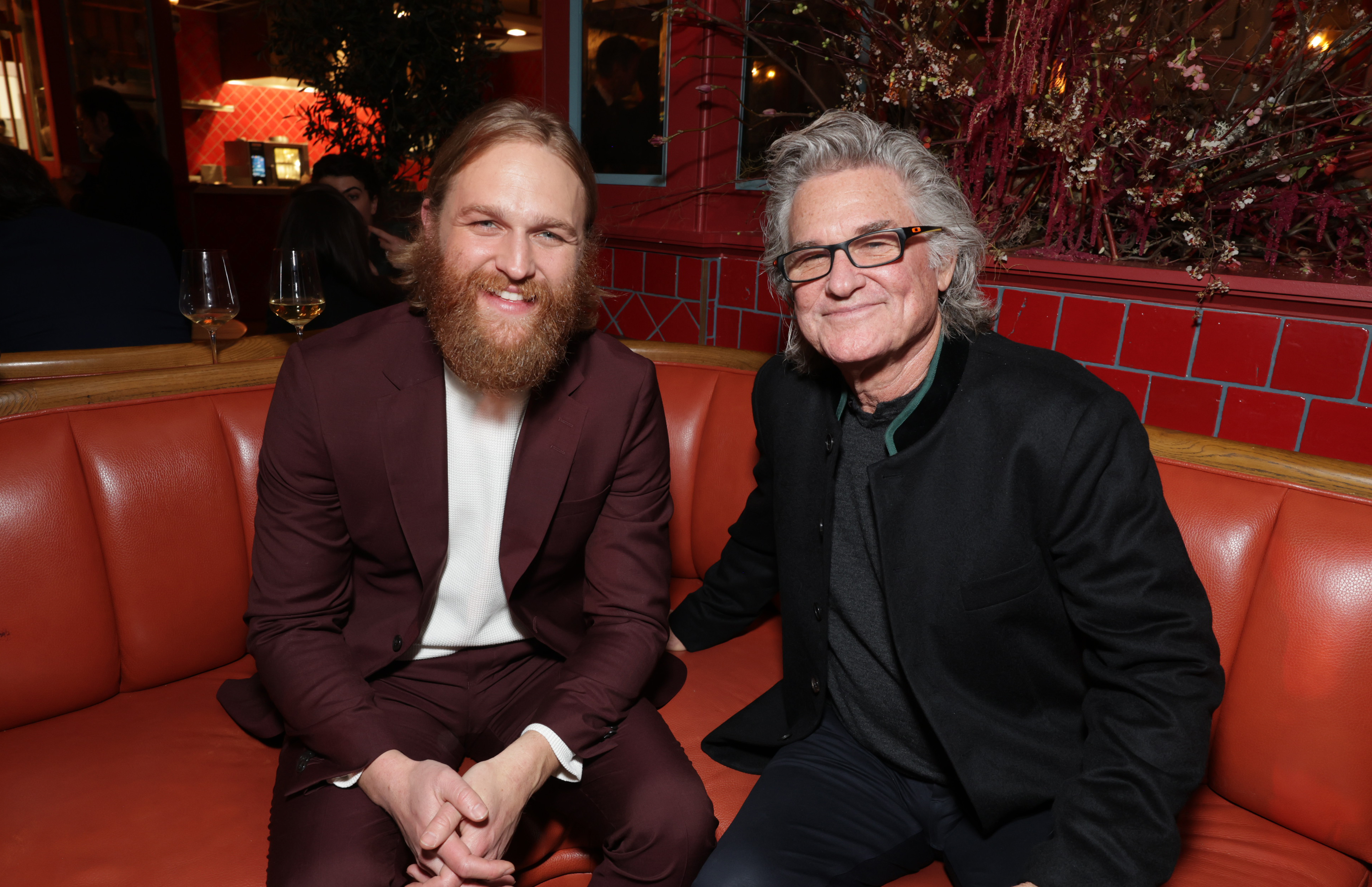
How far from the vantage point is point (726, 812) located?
4.93 feet

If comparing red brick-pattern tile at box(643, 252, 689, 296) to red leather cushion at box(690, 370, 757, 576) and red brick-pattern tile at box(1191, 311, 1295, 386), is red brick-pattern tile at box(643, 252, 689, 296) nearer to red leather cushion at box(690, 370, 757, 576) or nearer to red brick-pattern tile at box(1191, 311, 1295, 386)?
red leather cushion at box(690, 370, 757, 576)

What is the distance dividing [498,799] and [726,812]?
45 cm

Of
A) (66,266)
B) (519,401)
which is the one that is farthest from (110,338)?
(519,401)

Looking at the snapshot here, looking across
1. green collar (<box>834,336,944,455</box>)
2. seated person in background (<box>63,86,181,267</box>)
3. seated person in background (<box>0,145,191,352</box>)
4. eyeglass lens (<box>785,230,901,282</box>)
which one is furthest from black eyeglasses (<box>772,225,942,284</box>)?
seated person in background (<box>63,86,181,267</box>)

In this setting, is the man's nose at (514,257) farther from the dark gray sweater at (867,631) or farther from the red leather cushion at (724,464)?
the red leather cushion at (724,464)

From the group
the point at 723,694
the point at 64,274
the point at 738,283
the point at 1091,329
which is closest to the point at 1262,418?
the point at 1091,329

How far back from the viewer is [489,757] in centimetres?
152

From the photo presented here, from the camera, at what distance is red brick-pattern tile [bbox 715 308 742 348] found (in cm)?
280

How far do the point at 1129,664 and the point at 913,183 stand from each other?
853mm

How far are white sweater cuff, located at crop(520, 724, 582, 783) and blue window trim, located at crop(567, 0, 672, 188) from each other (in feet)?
7.26

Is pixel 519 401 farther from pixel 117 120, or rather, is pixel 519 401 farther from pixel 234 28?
pixel 234 28

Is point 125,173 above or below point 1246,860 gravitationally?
above

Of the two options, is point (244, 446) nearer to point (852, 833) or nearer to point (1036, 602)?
point (852, 833)

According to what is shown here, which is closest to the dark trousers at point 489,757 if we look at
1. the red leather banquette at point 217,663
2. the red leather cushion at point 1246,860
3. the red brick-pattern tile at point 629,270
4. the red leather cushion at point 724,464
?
the red leather banquette at point 217,663
